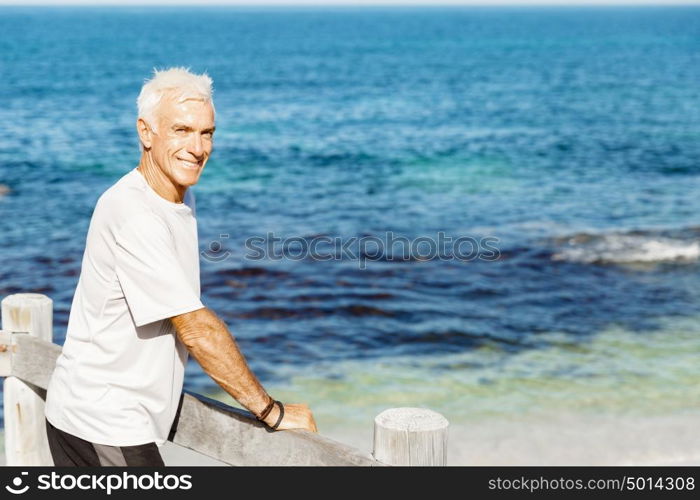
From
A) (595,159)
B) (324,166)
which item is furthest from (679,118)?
(324,166)

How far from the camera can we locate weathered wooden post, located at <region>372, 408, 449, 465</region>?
2889 millimetres

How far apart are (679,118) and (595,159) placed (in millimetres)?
13012

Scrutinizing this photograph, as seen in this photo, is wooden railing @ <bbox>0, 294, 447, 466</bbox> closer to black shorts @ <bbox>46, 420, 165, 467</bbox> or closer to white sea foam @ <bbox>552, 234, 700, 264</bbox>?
black shorts @ <bbox>46, 420, 165, 467</bbox>

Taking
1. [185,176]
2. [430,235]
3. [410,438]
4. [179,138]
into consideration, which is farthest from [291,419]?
[430,235]

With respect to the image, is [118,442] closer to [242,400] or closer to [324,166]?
[242,400]

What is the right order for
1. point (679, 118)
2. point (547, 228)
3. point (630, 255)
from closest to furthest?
point (630, 255) < point (547, 228) < point (679, 118)

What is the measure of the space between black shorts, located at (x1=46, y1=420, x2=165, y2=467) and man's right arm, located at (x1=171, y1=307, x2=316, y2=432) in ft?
1.31

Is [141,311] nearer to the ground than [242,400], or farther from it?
farther from it

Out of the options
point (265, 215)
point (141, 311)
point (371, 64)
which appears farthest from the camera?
point (371, 64)

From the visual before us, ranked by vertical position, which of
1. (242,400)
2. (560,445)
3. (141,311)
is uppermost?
(141,311)

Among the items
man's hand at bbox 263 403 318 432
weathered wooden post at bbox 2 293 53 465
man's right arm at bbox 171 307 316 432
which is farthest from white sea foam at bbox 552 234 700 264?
man's right arm at bbox 171 307 316 432

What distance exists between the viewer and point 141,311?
10.1 feet

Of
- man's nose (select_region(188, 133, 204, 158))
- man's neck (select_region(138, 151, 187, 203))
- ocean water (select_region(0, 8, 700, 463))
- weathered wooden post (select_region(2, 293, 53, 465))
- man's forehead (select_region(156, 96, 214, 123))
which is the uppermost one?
man's forehead (select_region(156, 96, 214, 123))
